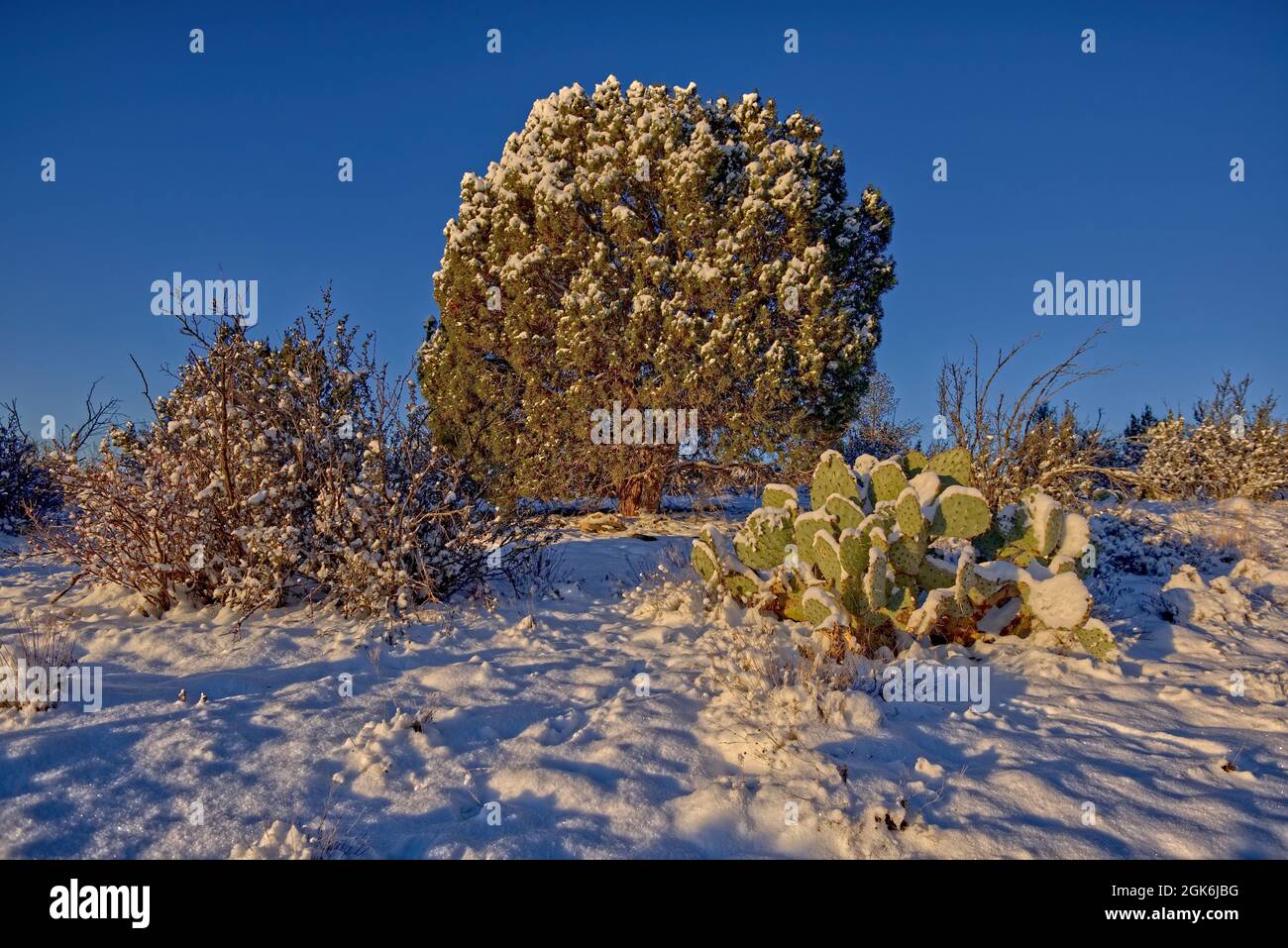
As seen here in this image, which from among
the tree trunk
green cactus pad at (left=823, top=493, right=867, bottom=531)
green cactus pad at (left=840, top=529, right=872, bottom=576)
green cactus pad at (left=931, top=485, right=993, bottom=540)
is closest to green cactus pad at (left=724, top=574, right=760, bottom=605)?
green cactus pad at (left=823, top=493, right=867, bottom=531)

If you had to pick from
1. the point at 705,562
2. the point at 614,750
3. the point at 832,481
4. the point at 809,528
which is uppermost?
the point at 832,481

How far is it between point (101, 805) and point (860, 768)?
2.96 m

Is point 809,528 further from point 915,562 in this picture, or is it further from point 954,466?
point 954,466

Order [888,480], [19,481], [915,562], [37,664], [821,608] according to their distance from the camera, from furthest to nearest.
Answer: [19,481], [888,480], [915,562], [821,608], [37,664]

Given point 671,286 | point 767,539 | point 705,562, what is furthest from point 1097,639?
point 671,286

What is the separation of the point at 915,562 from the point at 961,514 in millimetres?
462

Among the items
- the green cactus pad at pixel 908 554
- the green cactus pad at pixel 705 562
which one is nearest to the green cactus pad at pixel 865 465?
the green cactus pad at pixel 908 554

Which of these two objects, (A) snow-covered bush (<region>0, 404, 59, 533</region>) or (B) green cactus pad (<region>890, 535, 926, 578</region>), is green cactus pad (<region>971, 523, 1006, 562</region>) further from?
(A) snow-covered bush (<region>0, 404, 59, 533</region>)

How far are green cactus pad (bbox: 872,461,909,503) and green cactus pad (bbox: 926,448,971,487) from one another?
17.4 inches

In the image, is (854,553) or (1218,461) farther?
(1218,461)

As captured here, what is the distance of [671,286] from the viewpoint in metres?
12.4

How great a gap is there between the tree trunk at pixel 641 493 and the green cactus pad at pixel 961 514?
8.06 metres
